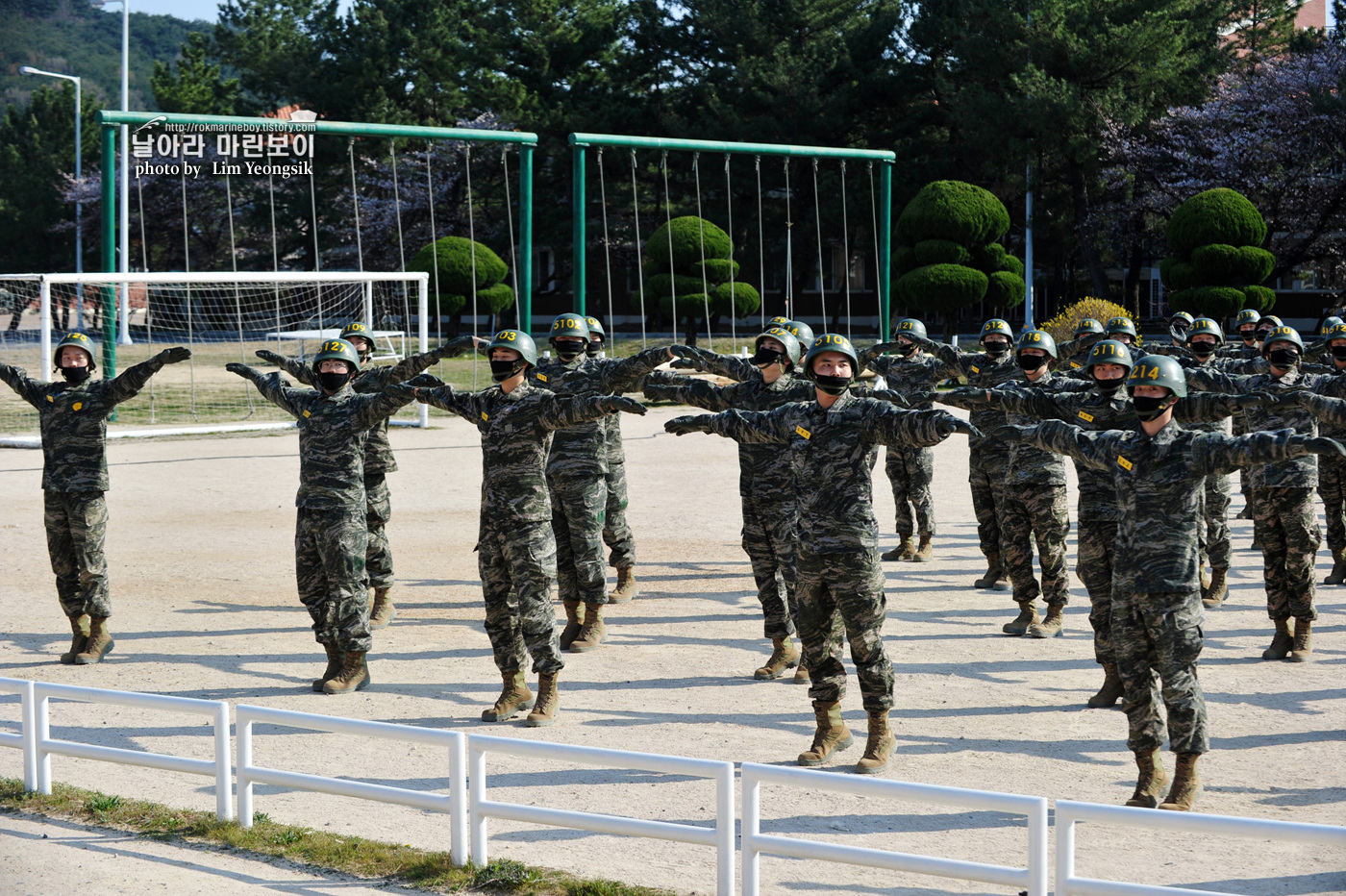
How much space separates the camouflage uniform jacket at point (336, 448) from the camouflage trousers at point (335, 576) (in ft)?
0.32

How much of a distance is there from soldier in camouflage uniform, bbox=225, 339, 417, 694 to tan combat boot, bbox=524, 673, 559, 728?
1.41 metres

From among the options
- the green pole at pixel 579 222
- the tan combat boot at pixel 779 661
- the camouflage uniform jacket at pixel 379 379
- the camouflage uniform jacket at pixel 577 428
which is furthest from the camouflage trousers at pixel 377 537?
the green pole at pixel 579 222

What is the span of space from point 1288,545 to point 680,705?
436 centimetres

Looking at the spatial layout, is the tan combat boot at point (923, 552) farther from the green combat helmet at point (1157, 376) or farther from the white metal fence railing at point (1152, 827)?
the white metal fence railing at point (1152, 827)

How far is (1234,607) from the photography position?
11.8 metres

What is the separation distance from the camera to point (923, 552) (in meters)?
14.1

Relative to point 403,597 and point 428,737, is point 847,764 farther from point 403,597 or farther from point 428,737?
point 403,597

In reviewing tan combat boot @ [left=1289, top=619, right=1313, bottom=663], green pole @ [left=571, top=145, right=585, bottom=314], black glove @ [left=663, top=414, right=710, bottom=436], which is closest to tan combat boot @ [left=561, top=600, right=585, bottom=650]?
black glove @ [left=663, top=414, right=710, bottom=436]

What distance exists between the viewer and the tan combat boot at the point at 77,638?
10281mm

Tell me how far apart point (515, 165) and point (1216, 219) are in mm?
26288

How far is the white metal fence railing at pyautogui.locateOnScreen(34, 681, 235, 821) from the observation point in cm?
688

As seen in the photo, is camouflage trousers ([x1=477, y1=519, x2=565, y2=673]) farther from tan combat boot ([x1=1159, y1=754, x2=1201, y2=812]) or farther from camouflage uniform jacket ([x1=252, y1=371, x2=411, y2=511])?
tan combat boot ([x1=1159, y1=754, x2=1201, y2=812])

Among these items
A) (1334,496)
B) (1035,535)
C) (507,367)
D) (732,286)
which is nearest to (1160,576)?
(1035,535)

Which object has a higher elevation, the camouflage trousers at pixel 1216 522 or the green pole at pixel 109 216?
the green pole at pixel 109 216
